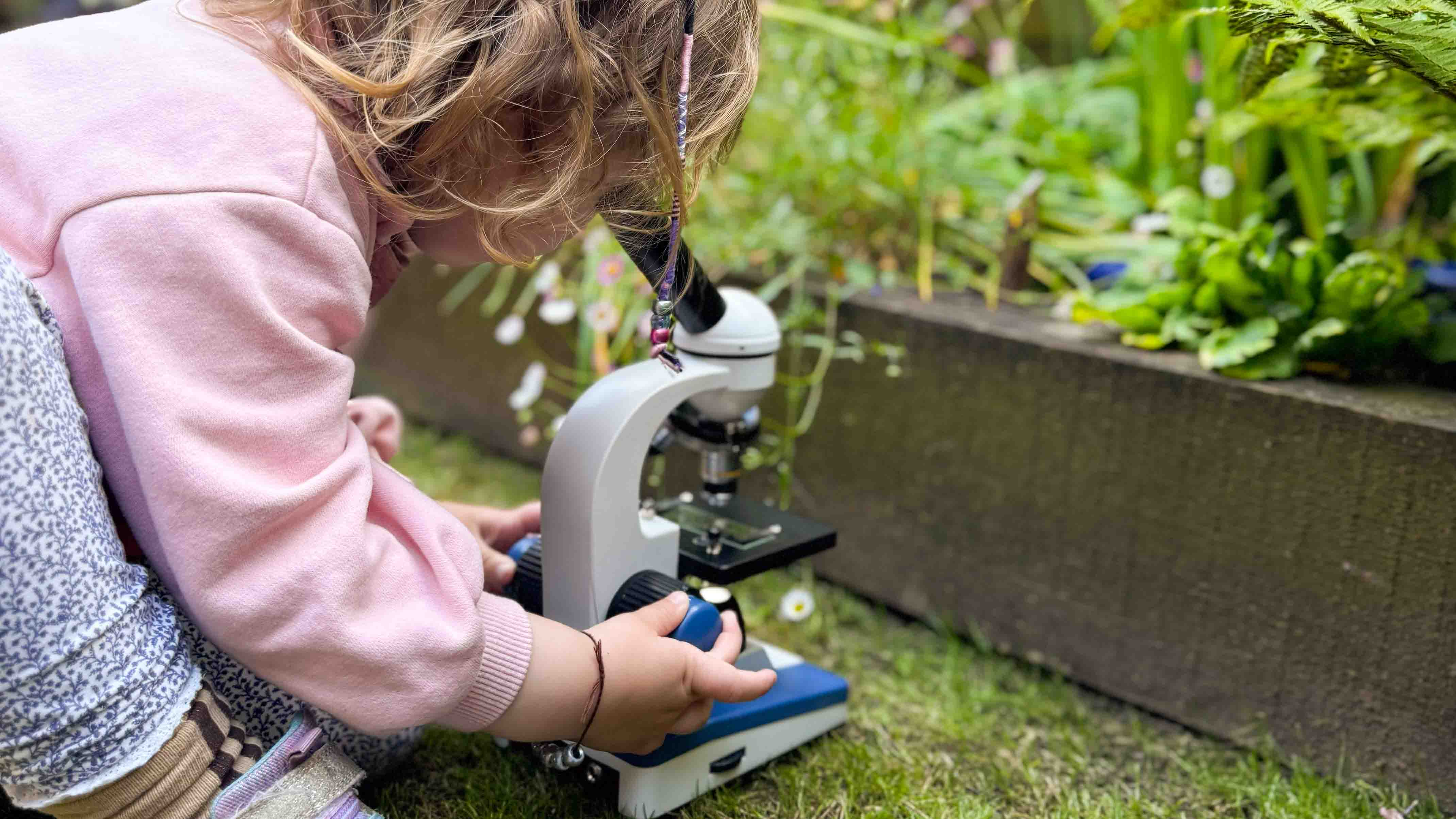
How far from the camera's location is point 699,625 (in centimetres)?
103

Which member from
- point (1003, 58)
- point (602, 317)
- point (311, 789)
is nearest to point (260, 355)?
point (311, 789)

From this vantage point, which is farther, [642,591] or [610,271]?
[610,271]

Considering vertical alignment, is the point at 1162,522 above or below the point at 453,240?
below

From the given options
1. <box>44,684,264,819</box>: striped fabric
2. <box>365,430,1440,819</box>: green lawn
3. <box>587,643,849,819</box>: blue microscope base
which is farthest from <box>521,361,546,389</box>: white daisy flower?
<box>44,684,264,819</box>: striped fabric

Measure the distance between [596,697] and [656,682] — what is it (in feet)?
0.18

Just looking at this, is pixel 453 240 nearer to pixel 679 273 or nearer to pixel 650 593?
pixel 679 273

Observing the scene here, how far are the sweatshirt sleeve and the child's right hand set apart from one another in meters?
0.08

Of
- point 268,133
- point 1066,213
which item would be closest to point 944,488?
point 1066,213

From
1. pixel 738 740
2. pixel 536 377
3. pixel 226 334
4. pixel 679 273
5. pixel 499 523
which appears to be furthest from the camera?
pixel 536 377

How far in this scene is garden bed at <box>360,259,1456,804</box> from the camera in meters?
1.15

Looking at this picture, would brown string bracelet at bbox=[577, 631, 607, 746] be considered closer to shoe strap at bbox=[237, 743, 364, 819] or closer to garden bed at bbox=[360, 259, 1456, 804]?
shoe strap at bbox=[237, 743, 364, 819]

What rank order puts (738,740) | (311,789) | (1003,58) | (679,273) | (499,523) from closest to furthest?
1. (311,789)
2. (679,273)
3. (738,740)
4. (499,523)
5. (1003,58)

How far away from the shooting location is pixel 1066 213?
1850mm

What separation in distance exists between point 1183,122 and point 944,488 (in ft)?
2.40
